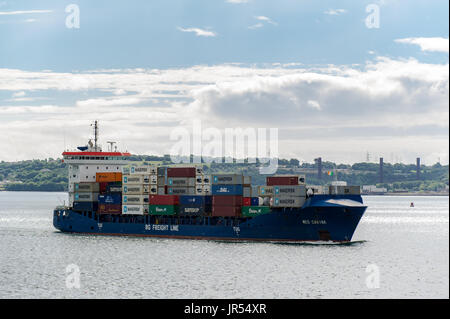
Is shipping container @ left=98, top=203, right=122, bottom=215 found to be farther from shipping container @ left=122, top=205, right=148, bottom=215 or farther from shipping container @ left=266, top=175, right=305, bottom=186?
shipping container @ left=266, top=175, right=305, bottom=186

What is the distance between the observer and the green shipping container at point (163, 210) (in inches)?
2894

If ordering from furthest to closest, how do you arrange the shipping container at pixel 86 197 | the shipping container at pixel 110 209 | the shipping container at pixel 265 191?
the shipping container at pixel 86 197 < the shipping container at pixel 110 209 < the shipping container at pixel 265 191

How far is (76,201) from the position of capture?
8206cm

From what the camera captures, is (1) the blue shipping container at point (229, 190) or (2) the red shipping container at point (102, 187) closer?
(1) the blue shipping container at point (229, 190)

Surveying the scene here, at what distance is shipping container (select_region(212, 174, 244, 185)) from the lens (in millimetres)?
70375

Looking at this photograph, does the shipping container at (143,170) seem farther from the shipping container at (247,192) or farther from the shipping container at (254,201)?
the shipping container at (254,201)

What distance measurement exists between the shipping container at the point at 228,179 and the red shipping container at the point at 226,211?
2.72 metres

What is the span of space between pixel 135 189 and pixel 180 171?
19.2 ft

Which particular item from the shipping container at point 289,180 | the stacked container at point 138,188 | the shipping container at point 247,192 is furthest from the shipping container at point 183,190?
the shipping container at point 289,180

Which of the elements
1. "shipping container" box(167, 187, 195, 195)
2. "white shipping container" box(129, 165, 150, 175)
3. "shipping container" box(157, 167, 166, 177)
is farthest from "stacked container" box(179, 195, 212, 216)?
"white shipping container" box(129, 165, 150, 175)

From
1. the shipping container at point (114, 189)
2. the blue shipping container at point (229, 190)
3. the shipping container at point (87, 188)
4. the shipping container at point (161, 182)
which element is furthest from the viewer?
the shipping container at point (87, 188)
